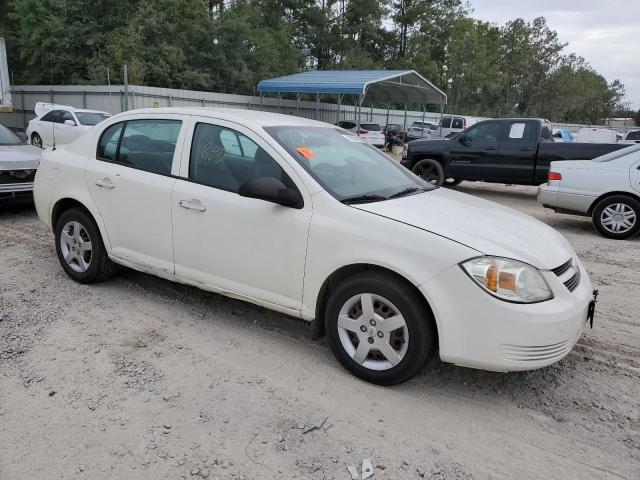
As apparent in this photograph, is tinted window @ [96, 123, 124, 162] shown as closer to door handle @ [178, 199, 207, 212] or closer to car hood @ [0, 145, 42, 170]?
door handle @ [178, 199, 207, 212]

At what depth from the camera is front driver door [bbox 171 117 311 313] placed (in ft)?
11.3

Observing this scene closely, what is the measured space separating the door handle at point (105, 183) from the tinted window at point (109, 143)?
20cm

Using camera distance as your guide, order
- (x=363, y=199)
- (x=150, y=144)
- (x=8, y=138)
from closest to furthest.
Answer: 1. (x=363, y=199)
2. (x=150, y=144)
3. (x=8, y=138)

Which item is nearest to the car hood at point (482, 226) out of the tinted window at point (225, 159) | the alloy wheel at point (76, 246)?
the tinted window at point (225, 159)

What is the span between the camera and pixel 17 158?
7.30 meters

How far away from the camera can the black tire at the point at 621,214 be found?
7.59 m

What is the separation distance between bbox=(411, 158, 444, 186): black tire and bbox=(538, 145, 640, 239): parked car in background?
13.1 ft

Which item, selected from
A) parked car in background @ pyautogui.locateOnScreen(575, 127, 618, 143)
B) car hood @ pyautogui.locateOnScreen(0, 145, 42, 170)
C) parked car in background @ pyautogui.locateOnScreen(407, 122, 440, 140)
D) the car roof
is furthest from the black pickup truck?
parked car in background @ pyautogui.locateOnScreen(407, 122, 440, 140)

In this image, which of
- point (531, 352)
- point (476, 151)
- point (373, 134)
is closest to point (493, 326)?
point (531, 352)

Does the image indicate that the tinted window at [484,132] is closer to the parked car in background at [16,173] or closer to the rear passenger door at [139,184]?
the parked car in background at [16,173]

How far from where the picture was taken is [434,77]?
159 feet

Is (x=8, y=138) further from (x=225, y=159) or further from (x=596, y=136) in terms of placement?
(x=596, y=136)

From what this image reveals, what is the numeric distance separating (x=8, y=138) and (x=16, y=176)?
1.55 meters

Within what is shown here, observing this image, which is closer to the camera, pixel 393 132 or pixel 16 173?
pixel 16 173
